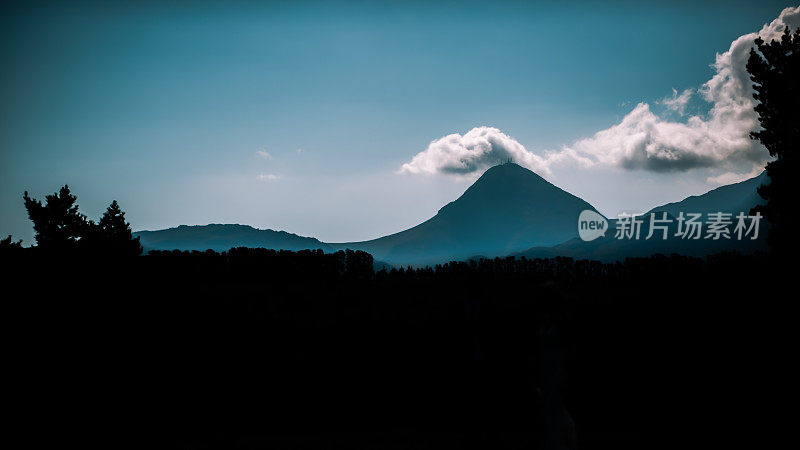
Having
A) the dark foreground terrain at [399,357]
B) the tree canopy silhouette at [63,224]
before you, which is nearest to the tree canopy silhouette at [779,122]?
the dark foreground terrain at [399,357]

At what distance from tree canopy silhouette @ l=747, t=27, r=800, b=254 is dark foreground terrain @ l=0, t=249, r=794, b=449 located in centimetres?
1652

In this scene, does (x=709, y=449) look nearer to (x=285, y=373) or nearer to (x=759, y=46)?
(x=285, y=373)

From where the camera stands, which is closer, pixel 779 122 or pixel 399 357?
pixel 399 357

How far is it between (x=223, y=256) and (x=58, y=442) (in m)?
15.2

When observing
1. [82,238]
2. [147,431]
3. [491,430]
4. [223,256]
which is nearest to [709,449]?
[491,430]

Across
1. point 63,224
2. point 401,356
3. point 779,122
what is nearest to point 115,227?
point 63,224

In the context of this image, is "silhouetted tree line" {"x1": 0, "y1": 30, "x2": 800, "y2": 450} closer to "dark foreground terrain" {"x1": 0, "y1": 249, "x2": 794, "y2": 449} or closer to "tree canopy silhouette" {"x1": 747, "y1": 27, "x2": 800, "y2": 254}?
"dark foreground terrain" {"x1": 0, "y1": 249, "x2": 794, "y2": 449}

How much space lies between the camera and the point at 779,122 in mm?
30547

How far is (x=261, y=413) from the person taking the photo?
8.89m

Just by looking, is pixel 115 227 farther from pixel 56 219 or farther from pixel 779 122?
pixel 779 122

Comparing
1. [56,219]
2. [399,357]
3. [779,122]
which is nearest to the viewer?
[399,357]

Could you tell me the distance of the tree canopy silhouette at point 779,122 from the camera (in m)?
29.0

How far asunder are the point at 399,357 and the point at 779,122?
32.8 metres

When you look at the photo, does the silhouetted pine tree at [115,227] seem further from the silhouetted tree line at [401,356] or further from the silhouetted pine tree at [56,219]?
the silhouetted tree line at [401,356]
